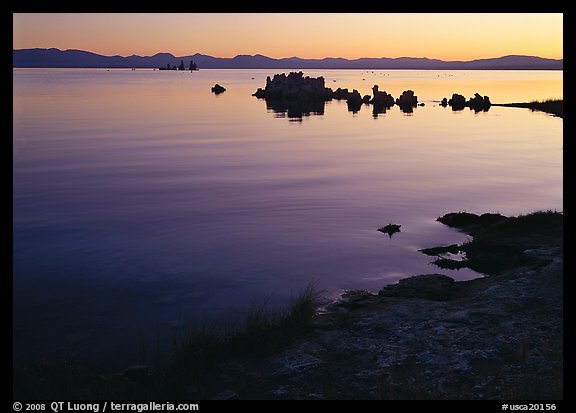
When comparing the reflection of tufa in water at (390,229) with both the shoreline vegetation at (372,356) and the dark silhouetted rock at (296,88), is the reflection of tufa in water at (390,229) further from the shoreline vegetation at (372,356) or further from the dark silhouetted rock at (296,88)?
the dark silhouetted rock at (296,88)

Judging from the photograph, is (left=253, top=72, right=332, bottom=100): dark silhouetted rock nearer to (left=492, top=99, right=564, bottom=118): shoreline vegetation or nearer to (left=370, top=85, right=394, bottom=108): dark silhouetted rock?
(left=370, top=85, right=394, bottom=108): dark silhouetted rock

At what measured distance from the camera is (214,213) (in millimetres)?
26250

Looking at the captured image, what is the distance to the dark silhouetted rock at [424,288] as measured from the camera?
14906 millimetres

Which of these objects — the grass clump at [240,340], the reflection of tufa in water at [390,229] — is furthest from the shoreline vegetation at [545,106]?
the grass clump at [240,340]

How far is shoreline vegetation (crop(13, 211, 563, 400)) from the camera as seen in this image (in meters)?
9.29

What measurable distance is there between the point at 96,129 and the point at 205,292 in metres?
50.3

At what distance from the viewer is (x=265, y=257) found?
19484mm

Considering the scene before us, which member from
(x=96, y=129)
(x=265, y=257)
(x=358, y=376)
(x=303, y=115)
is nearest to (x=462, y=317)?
(x=358, y=376)

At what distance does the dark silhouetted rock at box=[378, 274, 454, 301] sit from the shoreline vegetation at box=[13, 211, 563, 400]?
24cm

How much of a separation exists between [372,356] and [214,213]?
54.9ft

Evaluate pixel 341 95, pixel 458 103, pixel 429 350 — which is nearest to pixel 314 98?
pixel 341 95

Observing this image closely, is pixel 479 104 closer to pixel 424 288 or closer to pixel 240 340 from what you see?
pixel 424 288

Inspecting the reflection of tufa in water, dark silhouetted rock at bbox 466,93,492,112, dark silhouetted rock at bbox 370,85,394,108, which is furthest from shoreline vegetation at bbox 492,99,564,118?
the reflection of tufa in water
